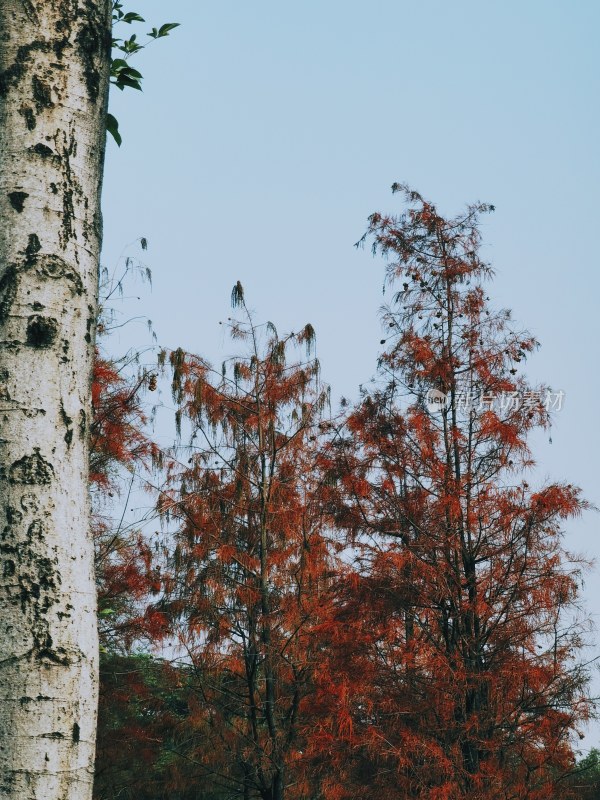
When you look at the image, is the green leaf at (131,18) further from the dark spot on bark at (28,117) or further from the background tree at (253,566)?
the background tree at (253,566)

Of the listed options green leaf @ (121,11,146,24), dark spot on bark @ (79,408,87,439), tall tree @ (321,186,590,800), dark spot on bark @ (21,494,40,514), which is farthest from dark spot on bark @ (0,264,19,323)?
tall tree @ (321,186,590,800)

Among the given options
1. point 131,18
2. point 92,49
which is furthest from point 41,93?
point 131,18

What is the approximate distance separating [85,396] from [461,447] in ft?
33.2

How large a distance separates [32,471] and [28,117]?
2.31ft

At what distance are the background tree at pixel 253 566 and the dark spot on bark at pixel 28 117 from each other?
1051cm

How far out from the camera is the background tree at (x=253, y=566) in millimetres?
12625

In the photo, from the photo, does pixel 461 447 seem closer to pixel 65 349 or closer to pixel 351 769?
pixel 351 769

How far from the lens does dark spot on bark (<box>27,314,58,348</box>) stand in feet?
6.18

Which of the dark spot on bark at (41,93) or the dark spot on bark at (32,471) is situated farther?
the dark spot on bark at (41,93)

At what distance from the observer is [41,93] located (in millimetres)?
2006

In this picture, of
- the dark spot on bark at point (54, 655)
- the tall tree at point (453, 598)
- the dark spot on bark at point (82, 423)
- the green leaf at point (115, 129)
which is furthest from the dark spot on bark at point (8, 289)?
the tall tree at point (453, 598)

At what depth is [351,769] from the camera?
1269 cm

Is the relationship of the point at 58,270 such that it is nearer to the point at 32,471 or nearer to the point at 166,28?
the point at 32,471

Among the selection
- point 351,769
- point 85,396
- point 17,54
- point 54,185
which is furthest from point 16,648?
point 351,769
